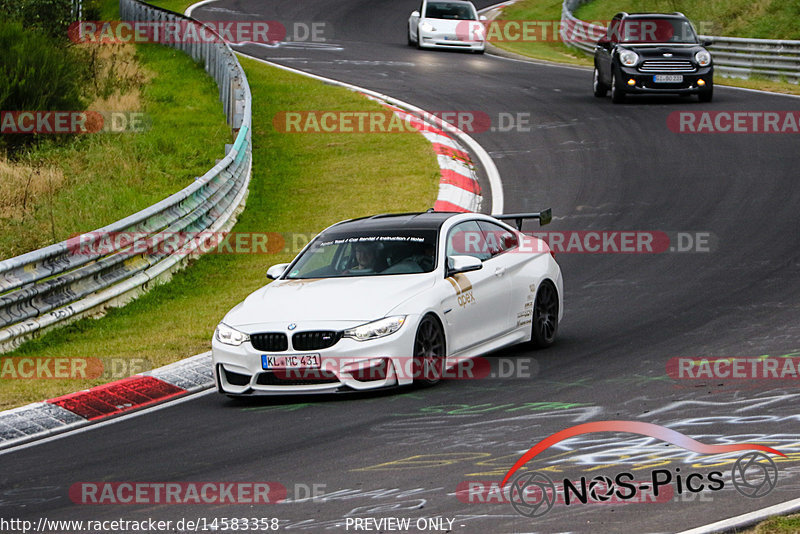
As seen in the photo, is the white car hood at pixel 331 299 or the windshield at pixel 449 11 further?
the windshield at pixel 449 11

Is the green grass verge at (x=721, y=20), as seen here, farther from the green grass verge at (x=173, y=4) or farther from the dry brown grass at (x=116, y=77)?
the green grass verge at (x=173, y=4)

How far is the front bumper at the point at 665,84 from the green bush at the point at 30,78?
10804 mm

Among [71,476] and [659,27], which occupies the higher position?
[659,27]

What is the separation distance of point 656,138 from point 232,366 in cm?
1451

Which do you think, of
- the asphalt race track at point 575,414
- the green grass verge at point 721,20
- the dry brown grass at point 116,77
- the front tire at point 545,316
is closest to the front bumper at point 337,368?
the asphalt race track at point 575,414

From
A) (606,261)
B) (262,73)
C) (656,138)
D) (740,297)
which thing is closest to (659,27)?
(656,138)

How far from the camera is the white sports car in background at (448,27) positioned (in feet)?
118

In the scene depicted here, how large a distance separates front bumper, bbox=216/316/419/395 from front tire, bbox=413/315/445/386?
0.11 meters

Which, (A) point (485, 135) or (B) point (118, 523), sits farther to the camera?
(A) point (485, 135)

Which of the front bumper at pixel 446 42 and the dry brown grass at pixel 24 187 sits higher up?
the front bumper at pixel 446 42

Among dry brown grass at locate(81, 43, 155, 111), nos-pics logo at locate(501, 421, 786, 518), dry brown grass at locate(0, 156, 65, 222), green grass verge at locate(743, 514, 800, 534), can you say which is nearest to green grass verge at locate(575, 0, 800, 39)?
dry brown grass at locate(81, 43, 155, 111)

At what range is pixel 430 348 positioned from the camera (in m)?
10.1

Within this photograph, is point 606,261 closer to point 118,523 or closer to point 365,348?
point 365,348

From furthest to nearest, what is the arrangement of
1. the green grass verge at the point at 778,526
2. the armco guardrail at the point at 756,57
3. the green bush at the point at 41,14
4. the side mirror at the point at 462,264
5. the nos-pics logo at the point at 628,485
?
1. the green bush at the point at 41,14
2. the armco guardrail at the point at 756,57
3. the side mirror at the point at 462,264
4. the nos-pics logo at the point at 628,485
5. the green grass verge at the point at 778,526
